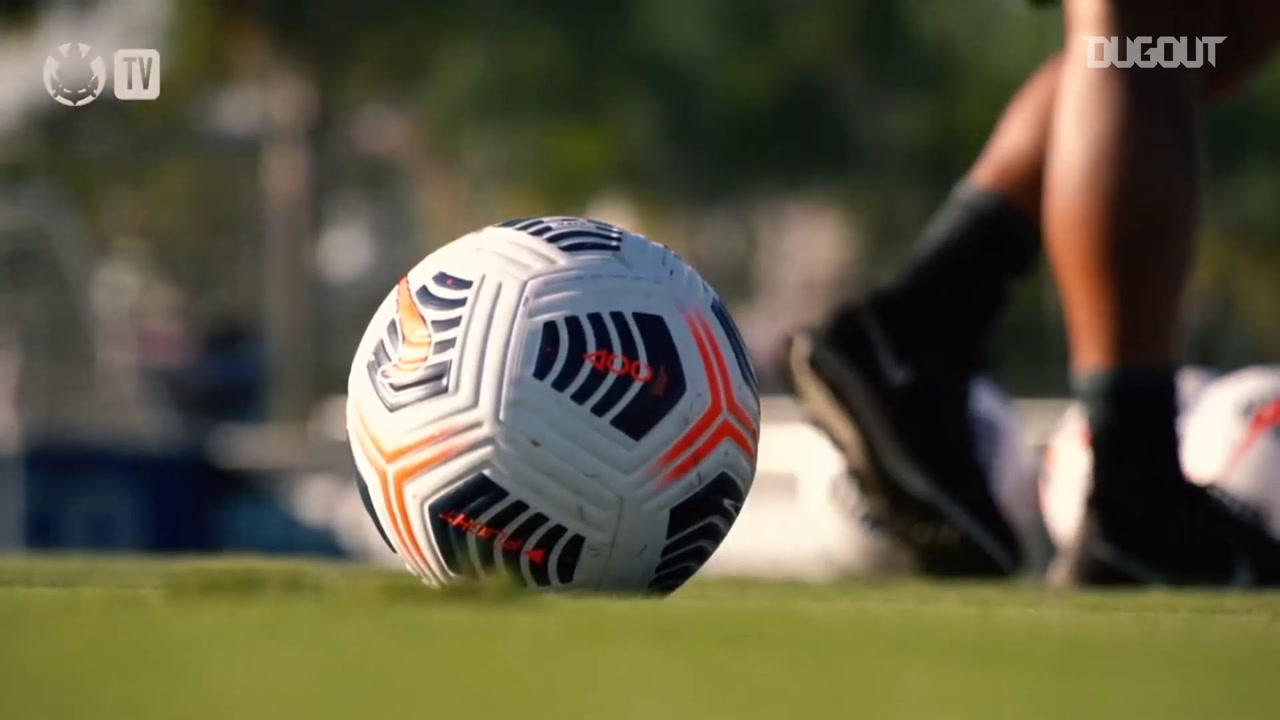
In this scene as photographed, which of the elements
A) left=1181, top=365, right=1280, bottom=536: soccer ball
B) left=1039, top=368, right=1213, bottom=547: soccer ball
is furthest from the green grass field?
left=1039, top=368, right=1213, bottom=547: soccer ball

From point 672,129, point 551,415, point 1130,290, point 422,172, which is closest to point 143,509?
point 1130,290

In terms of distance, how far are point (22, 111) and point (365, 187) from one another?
19.9m

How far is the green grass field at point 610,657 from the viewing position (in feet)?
6.87

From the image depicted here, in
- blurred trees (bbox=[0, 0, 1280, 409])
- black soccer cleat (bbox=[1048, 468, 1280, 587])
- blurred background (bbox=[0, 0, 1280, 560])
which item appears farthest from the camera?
blurred trees (bbox=[0, 0, 1280, 409])

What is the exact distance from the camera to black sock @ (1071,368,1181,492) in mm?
3697

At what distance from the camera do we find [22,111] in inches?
894

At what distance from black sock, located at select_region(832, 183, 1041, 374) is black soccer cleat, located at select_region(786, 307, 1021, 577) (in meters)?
0.04

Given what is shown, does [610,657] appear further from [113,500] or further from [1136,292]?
[113,500]

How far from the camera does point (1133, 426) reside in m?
3.72

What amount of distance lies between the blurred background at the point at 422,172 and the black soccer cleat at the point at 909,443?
7.97 meters

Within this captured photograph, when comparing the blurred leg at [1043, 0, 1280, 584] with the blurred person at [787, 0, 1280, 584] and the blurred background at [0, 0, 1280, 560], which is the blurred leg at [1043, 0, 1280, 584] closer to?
the blurred person at [787, 0, 1280, 584]

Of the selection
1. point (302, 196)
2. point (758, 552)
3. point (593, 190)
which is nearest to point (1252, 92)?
point (593, 190)

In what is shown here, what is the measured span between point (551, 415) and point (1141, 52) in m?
1.23

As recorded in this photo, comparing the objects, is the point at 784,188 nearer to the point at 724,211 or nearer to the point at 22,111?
the point at 724,211
